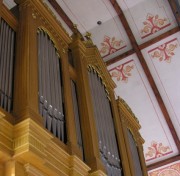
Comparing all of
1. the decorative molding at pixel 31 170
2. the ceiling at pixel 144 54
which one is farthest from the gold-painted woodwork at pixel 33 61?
the ceiling at pixel 144 54

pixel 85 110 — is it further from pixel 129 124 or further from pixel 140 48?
pixel 140 48

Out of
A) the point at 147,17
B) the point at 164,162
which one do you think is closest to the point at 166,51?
the point at 147,17

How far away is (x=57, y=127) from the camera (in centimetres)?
365

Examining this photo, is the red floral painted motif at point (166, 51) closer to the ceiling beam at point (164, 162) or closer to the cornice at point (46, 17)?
the ceiling beam at point (164, 162)

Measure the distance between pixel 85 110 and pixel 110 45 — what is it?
14.3 feet

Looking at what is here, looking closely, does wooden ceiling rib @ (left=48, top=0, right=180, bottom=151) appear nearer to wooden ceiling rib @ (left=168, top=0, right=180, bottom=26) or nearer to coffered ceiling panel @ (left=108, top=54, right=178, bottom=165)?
coffered ceiling panel @ (left=108, top=54, right=178, bottom=165)

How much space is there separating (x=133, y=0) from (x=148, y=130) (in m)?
2.97

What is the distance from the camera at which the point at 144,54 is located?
8586 mm

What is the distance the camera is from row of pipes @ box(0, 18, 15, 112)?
3266mm

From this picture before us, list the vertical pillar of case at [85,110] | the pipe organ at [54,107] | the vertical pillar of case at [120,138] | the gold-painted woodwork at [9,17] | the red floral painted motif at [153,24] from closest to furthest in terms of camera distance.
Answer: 1. the pipe organ at [54,107]
2. the vertical pillar of case at [85,110]
3. the gold-painted woodwork at [9,17]
4. the vertical pillar of case at [120,138]
5. the red floral painted motif at [153,24]

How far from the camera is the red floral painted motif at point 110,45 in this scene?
337 inches

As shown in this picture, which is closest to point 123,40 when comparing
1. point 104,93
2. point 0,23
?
point 104,93

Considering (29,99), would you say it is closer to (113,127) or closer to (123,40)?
(113,127)

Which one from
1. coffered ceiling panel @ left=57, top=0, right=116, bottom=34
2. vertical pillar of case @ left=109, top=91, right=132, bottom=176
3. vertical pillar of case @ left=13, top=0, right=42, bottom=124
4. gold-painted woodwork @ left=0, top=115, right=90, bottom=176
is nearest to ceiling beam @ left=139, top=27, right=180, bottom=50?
coffered ceiling panel @ left=57, top=0, right=116, bottom=34
